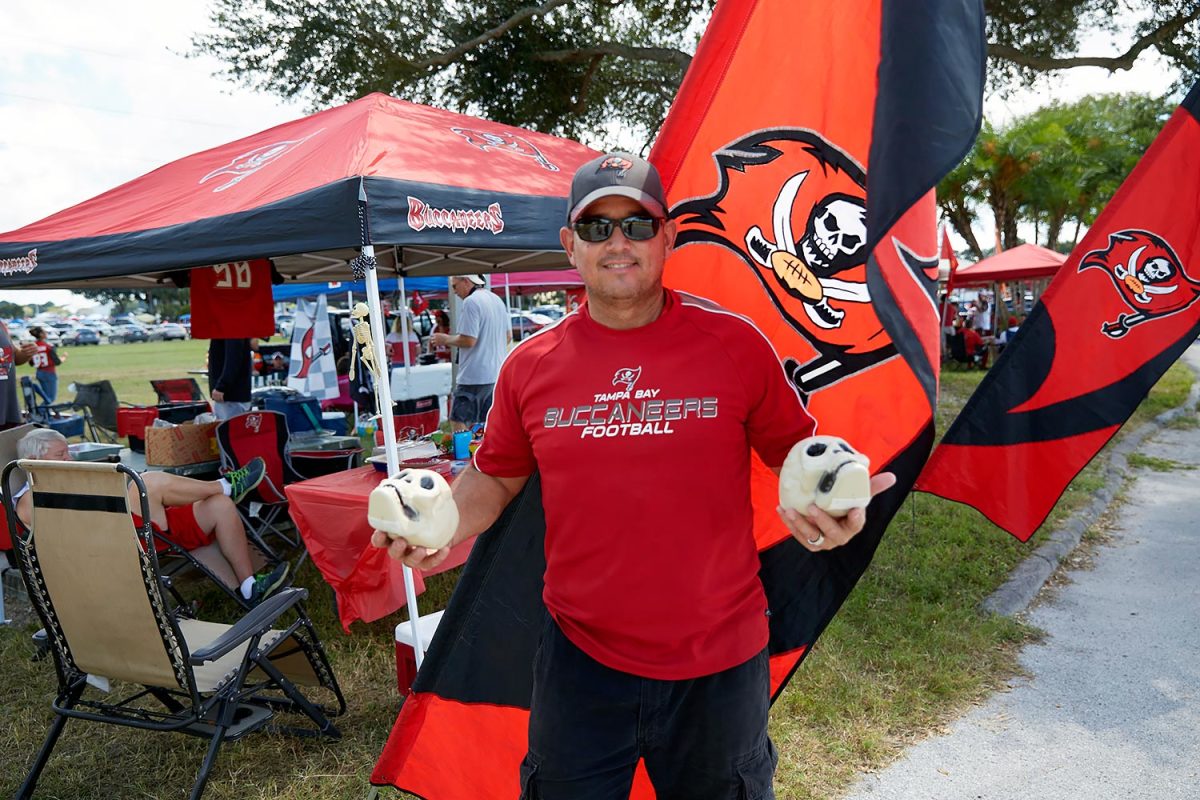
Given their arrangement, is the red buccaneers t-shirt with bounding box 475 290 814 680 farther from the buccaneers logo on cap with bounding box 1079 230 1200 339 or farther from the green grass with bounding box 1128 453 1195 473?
the green grass with bounding box 1128 453 1195 473

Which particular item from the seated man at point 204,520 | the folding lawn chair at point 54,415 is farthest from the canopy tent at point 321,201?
the folding lawn chair at point 54,415

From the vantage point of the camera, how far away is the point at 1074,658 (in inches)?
157

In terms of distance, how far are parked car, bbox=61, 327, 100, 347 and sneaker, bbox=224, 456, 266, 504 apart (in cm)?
5027

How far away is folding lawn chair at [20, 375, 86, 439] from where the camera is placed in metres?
8.81

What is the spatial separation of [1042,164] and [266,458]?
2489cm

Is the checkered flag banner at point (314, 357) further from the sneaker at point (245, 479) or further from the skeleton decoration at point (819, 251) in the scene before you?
the skeleton decoration at point (819, 251)

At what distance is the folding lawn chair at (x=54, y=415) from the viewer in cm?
881

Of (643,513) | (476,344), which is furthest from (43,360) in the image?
(643,513)

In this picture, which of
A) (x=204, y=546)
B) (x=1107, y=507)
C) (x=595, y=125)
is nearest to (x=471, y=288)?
(x=204, y=546)

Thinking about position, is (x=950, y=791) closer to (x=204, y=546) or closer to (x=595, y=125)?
(x=204, y=546)

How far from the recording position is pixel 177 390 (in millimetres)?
9984

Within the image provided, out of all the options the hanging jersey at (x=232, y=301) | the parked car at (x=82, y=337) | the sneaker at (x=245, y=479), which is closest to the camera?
the sneaker at (x=245, y=479)

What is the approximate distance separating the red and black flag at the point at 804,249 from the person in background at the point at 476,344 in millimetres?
4585

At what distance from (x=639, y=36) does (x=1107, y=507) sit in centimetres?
735
